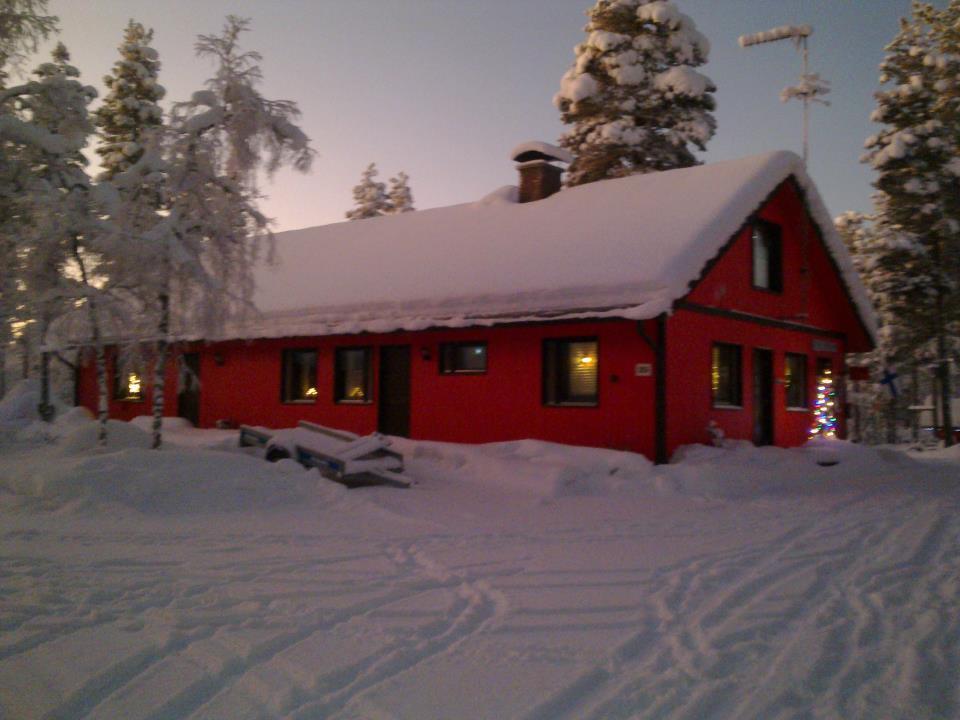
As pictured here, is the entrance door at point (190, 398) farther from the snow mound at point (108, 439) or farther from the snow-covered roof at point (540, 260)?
the snow mound at point (108, 439)

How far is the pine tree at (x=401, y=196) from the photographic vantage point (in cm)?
4750

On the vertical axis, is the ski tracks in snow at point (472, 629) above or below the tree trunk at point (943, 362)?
below

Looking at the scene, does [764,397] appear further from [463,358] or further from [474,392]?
[463,358]

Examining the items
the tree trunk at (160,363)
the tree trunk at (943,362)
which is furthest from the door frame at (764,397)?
the tree trunk at (160,363)

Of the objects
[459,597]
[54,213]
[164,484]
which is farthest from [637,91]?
[459,597]

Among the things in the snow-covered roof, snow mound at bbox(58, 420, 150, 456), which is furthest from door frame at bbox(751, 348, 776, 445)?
snow mound at bbox(58, 420, 150, 456)

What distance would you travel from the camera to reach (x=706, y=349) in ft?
50.3

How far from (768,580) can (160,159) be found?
9979 millimetres

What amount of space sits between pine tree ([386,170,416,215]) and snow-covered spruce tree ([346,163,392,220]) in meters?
0.27

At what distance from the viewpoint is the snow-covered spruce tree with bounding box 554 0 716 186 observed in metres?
28.4

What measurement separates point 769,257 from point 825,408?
4.26 m

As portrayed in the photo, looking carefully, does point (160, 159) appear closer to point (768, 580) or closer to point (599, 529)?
point (599, 529)

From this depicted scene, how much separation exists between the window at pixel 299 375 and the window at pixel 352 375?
28.9 inches

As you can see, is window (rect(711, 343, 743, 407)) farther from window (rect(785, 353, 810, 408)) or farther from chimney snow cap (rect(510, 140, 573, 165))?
chimney snow cap (rect(510, 140, 573, 165))
